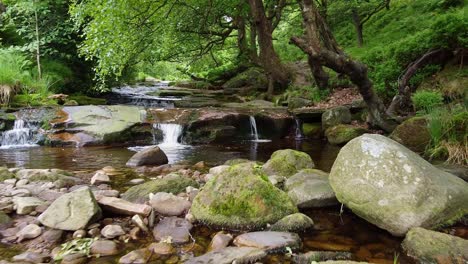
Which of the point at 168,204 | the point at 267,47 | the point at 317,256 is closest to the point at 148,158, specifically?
the point at 168,204

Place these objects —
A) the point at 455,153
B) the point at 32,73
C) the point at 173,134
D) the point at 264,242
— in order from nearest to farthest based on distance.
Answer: the point at 264,242 < the point at 455,153 < the point at 173,134 < the point at 32,73

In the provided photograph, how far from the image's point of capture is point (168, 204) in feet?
12.8

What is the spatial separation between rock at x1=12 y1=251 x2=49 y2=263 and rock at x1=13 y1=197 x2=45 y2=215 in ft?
2.97

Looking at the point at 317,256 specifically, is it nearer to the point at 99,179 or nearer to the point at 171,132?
the point at 99,179

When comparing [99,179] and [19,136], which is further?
[19,136]

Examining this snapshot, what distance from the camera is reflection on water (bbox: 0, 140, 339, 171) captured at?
270 inches

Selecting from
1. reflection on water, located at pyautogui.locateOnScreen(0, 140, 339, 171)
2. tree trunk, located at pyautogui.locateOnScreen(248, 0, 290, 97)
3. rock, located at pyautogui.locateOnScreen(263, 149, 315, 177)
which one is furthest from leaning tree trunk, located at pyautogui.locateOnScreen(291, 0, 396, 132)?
tree trunk, located at pyautogui.locateOnScreen(248, 0, 290, 97)

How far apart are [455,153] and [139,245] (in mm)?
5045

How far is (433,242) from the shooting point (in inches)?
116

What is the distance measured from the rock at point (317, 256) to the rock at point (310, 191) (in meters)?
1.09

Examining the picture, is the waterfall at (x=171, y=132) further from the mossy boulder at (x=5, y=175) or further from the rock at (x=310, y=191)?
the rock at (x=310, y=191)

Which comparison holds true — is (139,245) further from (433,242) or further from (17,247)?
(433,242)

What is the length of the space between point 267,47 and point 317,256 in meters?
10.9

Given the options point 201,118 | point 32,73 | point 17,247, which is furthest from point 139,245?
point 32,73
